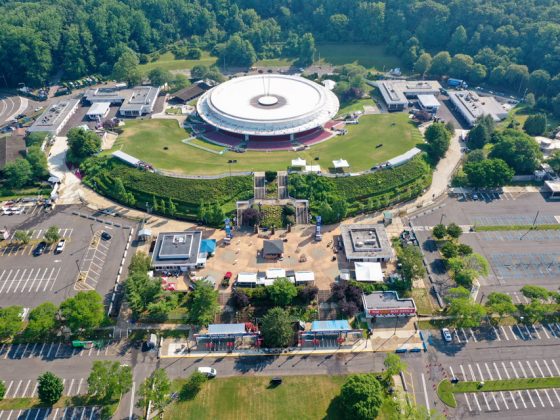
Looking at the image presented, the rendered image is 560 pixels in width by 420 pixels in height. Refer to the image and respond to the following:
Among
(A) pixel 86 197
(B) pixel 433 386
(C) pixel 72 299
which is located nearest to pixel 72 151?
(A) pixel 86 197

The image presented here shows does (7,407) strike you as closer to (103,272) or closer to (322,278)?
(103,272)

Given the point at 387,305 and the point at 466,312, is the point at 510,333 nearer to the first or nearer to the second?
the point at 466,312

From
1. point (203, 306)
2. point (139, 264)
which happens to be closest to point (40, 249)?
point (139, 264)

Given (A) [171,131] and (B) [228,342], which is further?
(A) [171,131]

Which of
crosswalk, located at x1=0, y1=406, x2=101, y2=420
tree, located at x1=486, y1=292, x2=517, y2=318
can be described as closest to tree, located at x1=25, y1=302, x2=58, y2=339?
crosswalk, located at x1=0, y1=406, x2=101, y2=420

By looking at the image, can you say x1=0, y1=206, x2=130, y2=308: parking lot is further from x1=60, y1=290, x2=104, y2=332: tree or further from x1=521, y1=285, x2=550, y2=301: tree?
x1=521, y1=285, x2=550, y2=301: tree

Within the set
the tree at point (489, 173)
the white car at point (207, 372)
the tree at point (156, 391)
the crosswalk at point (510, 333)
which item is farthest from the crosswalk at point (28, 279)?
the tree at point (489, 173)

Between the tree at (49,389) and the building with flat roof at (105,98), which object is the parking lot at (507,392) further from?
the building with flat roof at (105,98)
